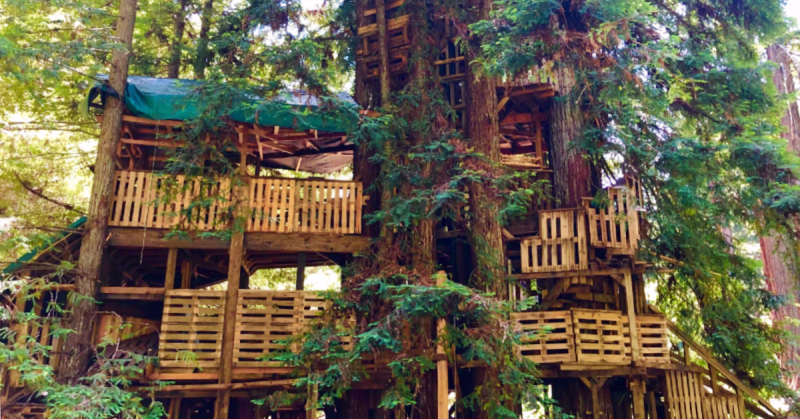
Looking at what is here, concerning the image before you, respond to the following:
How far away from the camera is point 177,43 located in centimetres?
1409

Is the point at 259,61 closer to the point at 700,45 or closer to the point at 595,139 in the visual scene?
the point at 595,139

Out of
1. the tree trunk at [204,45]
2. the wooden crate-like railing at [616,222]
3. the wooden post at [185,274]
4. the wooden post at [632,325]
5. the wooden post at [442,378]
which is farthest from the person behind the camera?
the tree trunk at [204,45]

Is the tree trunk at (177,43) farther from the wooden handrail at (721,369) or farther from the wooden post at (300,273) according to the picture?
the wooden handrail at (721,369)

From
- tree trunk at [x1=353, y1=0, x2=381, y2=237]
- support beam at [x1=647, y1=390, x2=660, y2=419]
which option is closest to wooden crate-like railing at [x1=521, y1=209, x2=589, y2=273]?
tree trunk at [x1=353, y1=0, x2=381, y2=237]

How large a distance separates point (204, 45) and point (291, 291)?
6631mm

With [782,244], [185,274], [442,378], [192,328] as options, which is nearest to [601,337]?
[442,378]

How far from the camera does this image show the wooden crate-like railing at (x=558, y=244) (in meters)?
10.6

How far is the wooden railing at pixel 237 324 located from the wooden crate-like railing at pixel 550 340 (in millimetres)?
3679

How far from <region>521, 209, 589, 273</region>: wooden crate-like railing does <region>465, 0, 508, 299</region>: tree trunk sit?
3.22 feet

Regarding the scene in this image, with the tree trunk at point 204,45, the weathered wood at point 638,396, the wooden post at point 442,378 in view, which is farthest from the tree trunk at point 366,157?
the weathered wood at point 638,396

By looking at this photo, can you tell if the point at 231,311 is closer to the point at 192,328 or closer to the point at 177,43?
the point at 192,328

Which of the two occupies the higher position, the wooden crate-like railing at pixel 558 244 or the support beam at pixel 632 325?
the wooden crate-like railing at pixel 558 244

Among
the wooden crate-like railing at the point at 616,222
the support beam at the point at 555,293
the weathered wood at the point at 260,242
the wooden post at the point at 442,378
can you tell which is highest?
the wooden crate-like railing at the point at 616,222

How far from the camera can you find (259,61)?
32.9 feet
